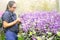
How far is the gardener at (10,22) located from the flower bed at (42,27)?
0.61 meters

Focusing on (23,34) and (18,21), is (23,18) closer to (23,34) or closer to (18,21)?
(18,21)

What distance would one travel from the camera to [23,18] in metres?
5.82

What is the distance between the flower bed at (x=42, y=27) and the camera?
16.5ft

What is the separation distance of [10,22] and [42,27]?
1.26 metres

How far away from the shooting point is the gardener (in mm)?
6107

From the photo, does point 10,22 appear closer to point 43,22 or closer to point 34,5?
point 43,22

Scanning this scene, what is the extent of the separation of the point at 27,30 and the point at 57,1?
636 cm

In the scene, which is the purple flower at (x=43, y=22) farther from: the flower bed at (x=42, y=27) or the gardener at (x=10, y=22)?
the gardener at (x=10, y=22)

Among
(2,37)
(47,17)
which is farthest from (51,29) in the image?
(2,37)

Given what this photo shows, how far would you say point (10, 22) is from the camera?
20.5 ft

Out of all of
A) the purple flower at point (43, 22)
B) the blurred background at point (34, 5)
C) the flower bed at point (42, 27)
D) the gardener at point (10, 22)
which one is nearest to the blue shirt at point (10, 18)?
the gardener at point (10, 22)

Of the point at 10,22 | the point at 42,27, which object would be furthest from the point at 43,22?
the point at 10,22

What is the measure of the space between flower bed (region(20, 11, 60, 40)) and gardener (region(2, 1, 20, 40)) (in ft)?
2.01

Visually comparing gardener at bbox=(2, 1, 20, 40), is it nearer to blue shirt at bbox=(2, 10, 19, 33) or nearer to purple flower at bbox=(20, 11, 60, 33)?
blue shirt at bbox=(2, 10, 19, 33)
